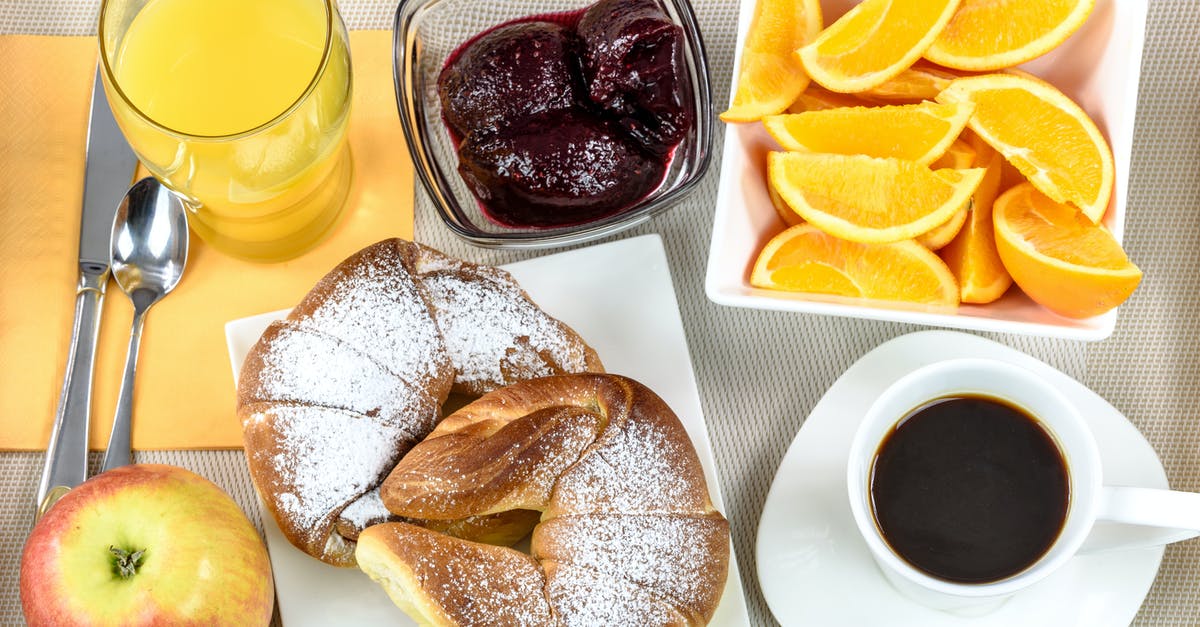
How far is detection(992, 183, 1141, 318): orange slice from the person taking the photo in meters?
1.25

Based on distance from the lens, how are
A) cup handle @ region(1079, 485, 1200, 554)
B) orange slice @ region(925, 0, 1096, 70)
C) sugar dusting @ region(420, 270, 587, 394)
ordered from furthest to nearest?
sugar dusting @ region(420, 270, 587, 394) < orange slice @ region(925, 0, 1096, 70) < cup handle @ region(1079, 485, 1200, 554)

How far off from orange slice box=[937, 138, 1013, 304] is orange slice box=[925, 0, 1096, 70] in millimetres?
105

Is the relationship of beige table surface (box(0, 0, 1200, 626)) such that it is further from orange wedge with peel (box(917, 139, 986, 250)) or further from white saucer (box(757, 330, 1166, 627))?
orange wedge with peel (box(917, 139, 986, 250))

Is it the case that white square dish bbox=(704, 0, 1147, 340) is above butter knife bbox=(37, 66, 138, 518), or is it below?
above

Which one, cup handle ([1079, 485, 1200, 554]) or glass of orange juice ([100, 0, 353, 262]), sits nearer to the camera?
cup handle ([1079, 485, 1200, 554])

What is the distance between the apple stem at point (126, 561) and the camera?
1.33 m

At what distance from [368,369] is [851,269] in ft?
1.89

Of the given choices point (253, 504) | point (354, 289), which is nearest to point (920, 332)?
point (354, 289)

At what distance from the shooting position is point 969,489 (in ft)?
4.42

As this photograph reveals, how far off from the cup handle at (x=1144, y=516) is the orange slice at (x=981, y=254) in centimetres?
25

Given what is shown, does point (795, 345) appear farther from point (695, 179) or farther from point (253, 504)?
point (253, 504)

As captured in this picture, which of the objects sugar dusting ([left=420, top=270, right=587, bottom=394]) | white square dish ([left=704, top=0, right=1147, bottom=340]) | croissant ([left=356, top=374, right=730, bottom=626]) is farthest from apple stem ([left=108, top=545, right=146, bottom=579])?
white square dish ([left=704, top=0, right=1147, bottom=340])

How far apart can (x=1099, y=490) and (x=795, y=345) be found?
46 cm

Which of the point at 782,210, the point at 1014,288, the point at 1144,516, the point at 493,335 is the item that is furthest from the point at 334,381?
the point at 1144,516
